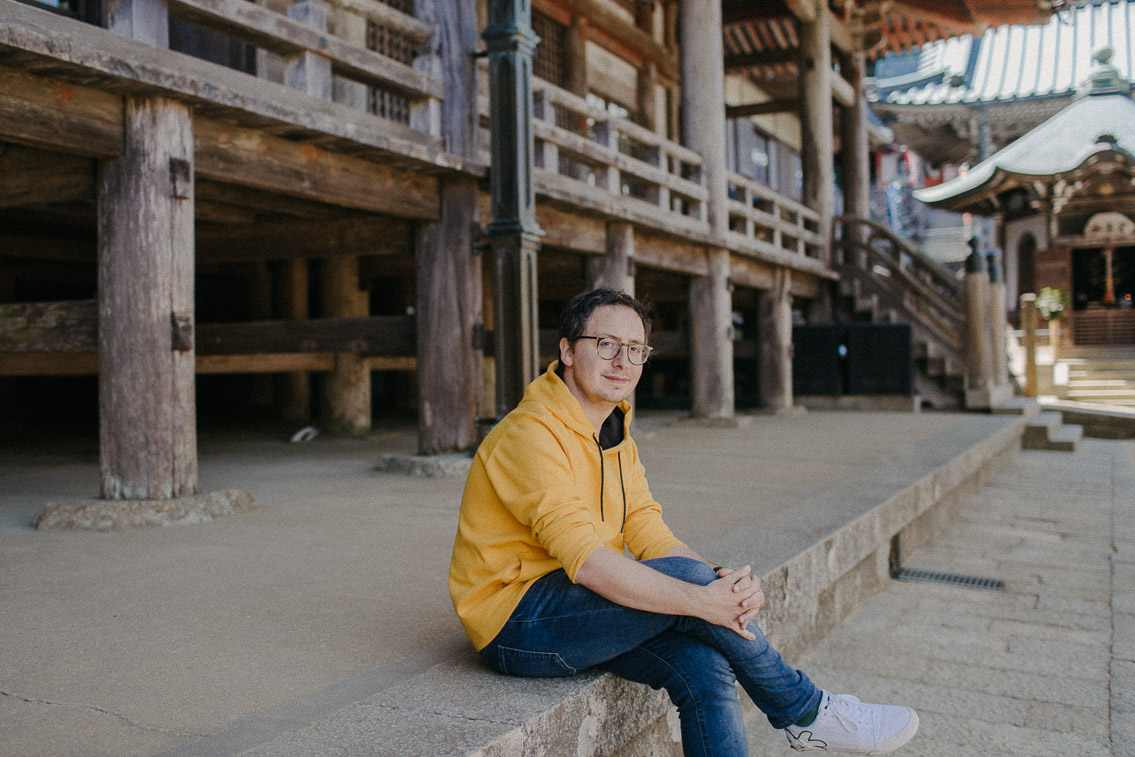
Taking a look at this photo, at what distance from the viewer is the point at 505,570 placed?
6.68 ft

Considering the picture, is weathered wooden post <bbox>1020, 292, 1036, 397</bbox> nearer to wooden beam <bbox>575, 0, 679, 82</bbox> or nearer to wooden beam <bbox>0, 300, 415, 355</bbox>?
wooden beam <bbox>575, 0, 679, 82</bbox>

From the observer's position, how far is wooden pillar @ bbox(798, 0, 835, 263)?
11.9 metres

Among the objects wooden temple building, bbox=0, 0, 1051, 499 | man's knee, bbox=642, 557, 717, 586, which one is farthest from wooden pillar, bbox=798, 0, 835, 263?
man's knee, bbox=642, 557, 717, 586

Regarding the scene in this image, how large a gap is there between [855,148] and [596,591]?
43.5 ft

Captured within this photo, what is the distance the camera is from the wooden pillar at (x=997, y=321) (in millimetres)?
12625

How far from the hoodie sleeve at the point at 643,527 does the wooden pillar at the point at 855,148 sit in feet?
39.9

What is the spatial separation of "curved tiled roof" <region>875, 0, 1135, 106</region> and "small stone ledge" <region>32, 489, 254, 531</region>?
18.4 metres

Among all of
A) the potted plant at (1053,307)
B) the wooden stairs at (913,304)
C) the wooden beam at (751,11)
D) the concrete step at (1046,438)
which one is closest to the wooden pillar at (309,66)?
the wooden beam at (751,11)

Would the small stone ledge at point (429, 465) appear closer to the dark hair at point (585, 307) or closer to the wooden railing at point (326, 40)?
the wooden railing at point (326, 40)

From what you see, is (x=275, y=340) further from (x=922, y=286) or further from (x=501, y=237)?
(x=922, y=286)

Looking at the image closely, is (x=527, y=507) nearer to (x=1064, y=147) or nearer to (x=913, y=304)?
(x=913, y=304)

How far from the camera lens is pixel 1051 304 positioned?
15328mm

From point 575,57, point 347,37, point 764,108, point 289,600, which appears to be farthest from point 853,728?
point 764,108

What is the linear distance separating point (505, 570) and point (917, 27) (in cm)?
1439
